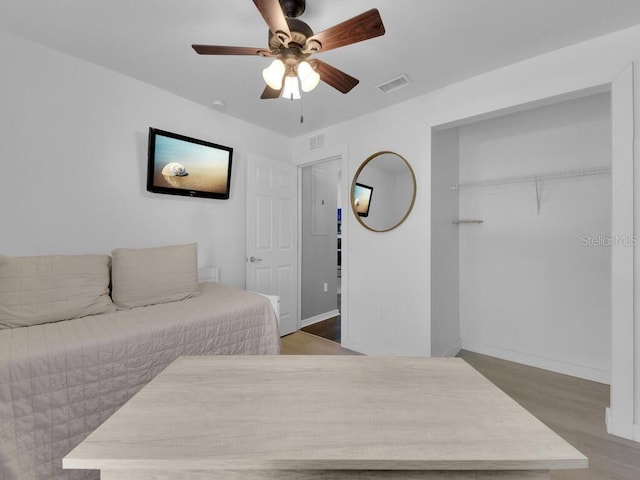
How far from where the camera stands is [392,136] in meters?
2.87

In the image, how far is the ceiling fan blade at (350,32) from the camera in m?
Result: 1.23

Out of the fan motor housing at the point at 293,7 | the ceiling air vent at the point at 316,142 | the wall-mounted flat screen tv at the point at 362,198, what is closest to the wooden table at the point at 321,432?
the fan motor housing at the point at 293,7

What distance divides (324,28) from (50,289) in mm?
2294

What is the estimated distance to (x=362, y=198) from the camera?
309cm

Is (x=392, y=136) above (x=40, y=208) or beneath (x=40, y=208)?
above

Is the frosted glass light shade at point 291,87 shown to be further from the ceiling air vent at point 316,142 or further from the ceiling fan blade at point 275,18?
the ceiling air vent at point 316,142

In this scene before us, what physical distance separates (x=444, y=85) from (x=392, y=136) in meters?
0.60

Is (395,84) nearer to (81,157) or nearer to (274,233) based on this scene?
(274,233)

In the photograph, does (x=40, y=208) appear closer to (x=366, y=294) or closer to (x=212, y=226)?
(x=212, y=226)

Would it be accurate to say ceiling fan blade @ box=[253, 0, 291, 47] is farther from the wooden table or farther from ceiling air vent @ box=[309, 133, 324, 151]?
ceiling air vent @ box=[309, 133, 324, 151]

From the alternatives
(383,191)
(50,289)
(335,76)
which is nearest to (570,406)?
(383,191)

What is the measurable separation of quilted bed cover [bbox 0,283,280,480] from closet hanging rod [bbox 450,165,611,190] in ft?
8.90

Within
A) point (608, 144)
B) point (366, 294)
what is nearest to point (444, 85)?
point (608, 144)

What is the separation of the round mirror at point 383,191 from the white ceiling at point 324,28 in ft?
2.27
